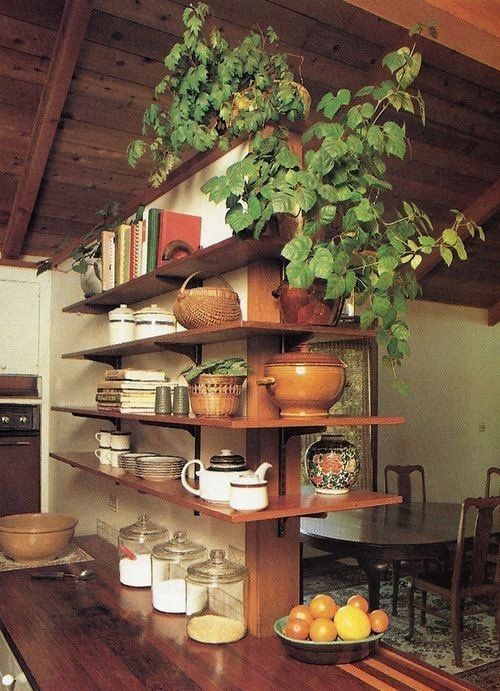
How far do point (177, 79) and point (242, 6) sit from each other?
1401mm

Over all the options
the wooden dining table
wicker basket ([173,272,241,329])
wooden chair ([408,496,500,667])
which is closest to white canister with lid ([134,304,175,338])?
wicker basket ([173,272,241,329])

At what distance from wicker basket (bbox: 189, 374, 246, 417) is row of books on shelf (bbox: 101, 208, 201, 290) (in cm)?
55

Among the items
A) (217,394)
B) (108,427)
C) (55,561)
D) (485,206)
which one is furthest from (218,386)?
(485,206)

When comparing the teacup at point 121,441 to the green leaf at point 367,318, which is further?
the teacup at point 121,441

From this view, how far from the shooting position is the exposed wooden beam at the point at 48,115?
3013 millimetres

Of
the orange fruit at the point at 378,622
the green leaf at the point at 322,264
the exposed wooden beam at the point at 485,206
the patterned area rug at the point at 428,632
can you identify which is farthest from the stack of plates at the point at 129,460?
the exposed wooden beam at the point at 485,206

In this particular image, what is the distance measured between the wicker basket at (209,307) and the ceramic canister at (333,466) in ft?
1.53

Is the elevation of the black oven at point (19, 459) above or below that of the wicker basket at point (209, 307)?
below

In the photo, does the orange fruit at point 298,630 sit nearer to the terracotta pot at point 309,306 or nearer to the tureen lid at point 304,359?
the tureen lid at point 304,359

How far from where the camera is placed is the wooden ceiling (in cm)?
314

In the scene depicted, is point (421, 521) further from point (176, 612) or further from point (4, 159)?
point (4, 159)

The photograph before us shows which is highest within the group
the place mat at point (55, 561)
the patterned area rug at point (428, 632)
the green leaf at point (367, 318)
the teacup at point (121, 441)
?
the green leaf at point (367, 318)

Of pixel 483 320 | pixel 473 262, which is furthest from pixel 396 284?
pixel 483 320

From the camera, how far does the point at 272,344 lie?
2033 mm
